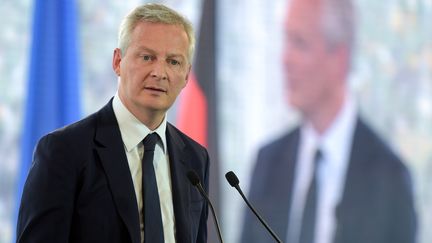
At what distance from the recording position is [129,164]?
2.33m

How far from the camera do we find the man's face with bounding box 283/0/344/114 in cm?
520

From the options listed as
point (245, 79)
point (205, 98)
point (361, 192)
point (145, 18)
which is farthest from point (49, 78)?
point (361, 192)

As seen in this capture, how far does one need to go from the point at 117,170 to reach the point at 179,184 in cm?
26

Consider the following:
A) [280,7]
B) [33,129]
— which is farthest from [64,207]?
[280,7]

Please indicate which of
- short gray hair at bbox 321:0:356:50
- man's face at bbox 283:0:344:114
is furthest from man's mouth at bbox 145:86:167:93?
short gray hair at bbox 321:0:356:50

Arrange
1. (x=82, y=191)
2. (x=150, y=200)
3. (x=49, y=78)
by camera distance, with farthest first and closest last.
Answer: (x=49, y=78) < (x=150, y=200) < (x=82, y=191)

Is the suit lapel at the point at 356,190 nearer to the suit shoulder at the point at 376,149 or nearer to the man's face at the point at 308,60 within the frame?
the suit shoulder at the point at 376,149

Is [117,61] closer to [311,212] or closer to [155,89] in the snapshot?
[155,89]

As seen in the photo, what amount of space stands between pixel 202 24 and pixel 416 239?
7.10 ft

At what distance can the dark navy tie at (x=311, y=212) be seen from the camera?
521 cm

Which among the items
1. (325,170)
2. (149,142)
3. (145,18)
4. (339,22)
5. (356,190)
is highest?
(145,18)

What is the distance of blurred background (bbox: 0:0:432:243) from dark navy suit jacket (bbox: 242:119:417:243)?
0.09 m

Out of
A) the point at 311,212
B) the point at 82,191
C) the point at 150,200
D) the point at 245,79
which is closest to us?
the point at 82,191

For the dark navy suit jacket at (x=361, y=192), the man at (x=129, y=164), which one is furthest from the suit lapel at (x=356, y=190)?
the man at (x=129, y=164)
